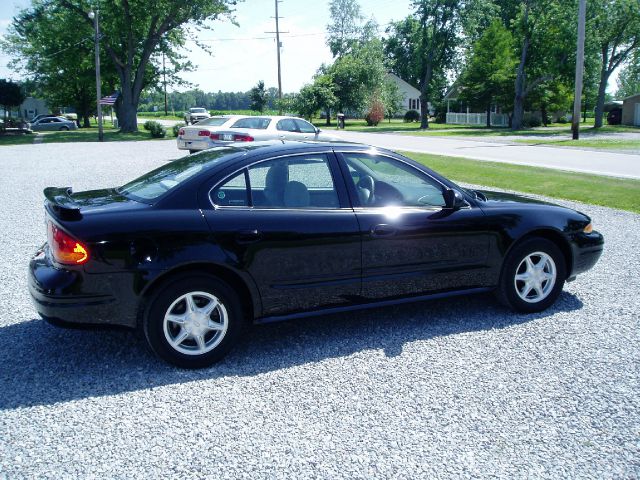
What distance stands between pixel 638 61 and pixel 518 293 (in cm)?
4733

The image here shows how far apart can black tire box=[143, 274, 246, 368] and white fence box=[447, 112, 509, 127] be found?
58.5 meters

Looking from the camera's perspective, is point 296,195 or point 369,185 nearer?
point 296,195

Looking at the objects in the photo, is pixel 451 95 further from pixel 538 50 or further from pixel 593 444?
pixel 593 444

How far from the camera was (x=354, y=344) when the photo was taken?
4.45m

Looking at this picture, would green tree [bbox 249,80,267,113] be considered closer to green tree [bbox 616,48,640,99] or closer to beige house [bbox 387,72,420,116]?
beige house [bbox 387,72,420,116]

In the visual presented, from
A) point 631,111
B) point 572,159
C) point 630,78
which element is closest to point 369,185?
point 572,159

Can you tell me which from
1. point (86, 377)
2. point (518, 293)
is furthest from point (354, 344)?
point (86, 377)

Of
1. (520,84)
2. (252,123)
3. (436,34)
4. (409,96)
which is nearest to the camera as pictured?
(252,123)

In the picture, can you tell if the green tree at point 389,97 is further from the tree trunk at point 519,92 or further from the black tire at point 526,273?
the black tire at point 526,273

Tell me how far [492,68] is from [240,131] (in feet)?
136

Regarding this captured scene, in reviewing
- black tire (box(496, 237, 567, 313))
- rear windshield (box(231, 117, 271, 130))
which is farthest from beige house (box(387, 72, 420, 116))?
black tire (box(496, 237, 567, 313))

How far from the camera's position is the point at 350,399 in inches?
141

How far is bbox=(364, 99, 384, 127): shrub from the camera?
5931 centimetres

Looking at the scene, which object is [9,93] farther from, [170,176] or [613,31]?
[170,176]
